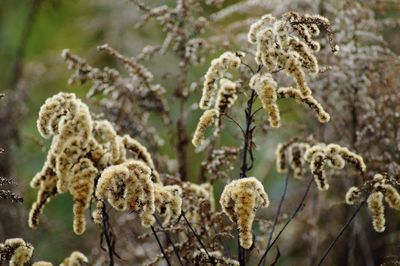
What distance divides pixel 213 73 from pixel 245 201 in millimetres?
553

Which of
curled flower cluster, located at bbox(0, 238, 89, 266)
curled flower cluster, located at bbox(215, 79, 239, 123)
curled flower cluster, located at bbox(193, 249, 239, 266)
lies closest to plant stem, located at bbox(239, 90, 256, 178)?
curled flower cluster, located at bbox(215, 79, 239, 123)

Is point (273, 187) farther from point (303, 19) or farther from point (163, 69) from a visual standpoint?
point (303, 19)

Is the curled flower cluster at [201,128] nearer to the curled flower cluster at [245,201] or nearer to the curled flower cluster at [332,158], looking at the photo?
the curled flower cluster at [245,201]

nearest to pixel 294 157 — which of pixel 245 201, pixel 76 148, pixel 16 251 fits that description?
pixel 245 201

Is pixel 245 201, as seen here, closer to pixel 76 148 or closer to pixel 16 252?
pixel 76 148

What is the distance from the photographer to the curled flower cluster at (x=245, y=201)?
7.34 feet

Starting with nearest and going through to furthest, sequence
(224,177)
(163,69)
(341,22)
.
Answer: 1. (224,177)
2. (341,22)
3. (163,69)

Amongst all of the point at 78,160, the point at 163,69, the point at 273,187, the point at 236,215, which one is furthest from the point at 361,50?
the point at 163,69

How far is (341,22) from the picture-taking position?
4008 millimetres

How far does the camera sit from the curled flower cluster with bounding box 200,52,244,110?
2502mm

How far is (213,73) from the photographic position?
251cm

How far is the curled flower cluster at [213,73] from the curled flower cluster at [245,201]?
36 centimetres

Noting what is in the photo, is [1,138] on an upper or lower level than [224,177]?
upper

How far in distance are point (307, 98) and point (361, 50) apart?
1574mm
